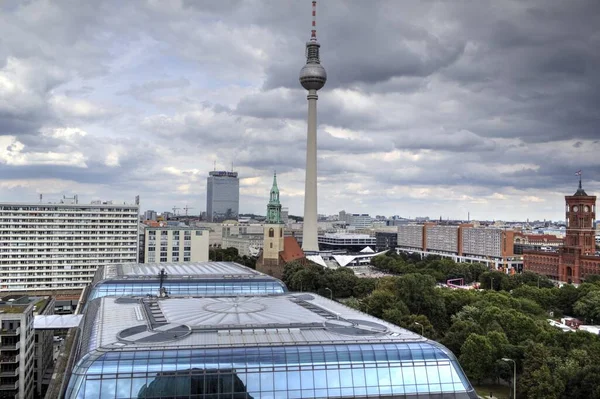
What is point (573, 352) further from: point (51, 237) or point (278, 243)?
point (51, 237)

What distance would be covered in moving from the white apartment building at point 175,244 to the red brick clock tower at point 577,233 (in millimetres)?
94714

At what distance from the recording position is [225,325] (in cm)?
3884

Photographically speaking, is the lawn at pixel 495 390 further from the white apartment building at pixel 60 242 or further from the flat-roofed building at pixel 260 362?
the white apartment building at pixel 60 242

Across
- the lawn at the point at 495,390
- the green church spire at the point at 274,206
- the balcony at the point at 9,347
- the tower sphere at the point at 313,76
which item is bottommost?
the lawn at the point at 495,390

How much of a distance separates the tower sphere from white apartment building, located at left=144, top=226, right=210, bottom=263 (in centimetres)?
6329

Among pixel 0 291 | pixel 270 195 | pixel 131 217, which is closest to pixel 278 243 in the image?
pixel 270 195

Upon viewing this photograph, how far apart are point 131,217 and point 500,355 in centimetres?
9120

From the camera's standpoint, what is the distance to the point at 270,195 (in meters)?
141

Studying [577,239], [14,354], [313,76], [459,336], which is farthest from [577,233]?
[14,354]

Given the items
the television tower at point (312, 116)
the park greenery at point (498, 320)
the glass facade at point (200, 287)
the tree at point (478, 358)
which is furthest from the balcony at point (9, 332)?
the television tower at point (312, 116)

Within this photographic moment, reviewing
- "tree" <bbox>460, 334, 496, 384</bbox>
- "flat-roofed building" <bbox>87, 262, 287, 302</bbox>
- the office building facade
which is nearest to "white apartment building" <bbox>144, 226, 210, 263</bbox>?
"flat-roofed building" <bbox>87, 262, 287, 302</bbox>

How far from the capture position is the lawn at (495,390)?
53.8 metres

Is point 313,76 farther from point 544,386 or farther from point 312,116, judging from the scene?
point 544,386

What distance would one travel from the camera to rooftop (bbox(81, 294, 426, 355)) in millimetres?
34875
